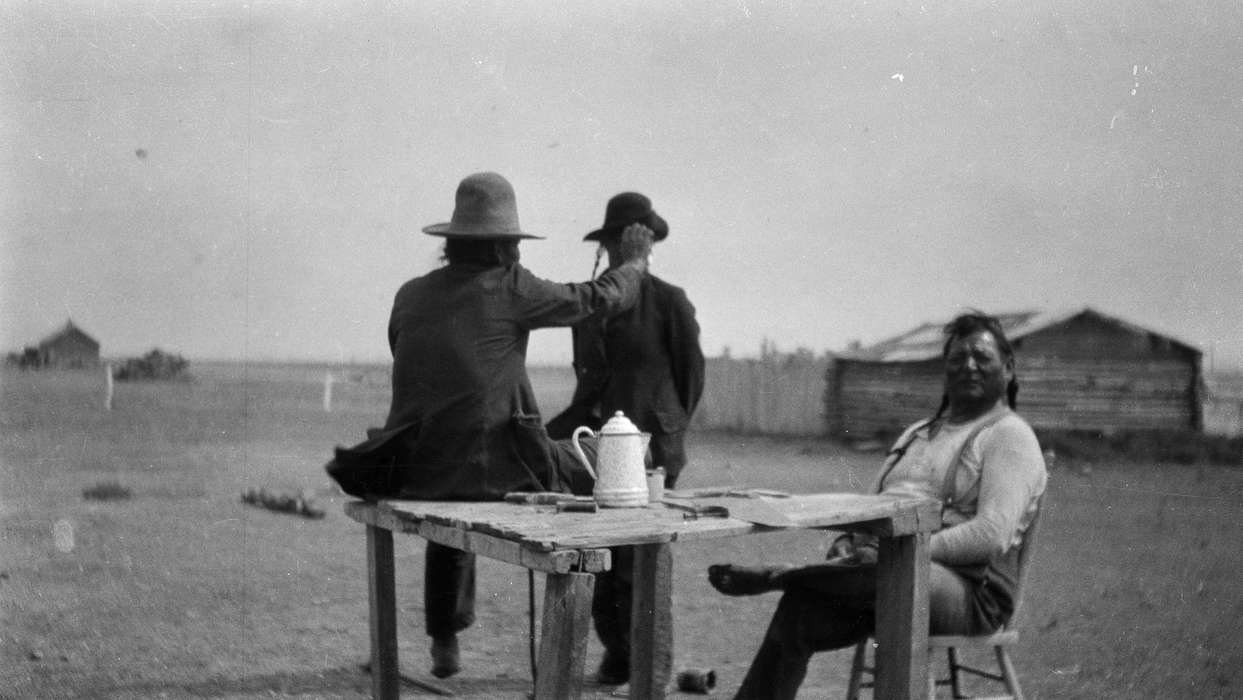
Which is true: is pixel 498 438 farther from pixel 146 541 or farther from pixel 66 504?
pixel 66 504

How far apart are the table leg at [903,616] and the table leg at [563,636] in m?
1.12

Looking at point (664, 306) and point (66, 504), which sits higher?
point (664, 306)

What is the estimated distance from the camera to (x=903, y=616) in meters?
3.71

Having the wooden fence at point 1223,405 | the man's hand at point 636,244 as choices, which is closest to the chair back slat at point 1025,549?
the man's hand at point 636,244

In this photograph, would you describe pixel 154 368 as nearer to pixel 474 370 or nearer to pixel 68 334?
pixel 68 334

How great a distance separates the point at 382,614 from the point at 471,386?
85 cm

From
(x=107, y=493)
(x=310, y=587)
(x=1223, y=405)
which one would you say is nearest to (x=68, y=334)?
(x=107, y=493)

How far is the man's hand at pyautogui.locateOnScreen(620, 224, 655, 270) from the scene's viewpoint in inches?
189

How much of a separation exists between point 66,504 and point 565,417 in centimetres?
678

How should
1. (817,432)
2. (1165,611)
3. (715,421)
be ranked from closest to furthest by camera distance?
1. (1165,611)
2. (817,432)
3. (715,421)

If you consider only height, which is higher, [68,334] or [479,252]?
[479,252]

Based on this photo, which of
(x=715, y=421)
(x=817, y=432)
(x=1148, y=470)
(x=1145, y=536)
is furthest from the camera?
(x=715, y=421)

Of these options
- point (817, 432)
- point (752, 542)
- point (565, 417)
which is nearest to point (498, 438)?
point (565, 417)

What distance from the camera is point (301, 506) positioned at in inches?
425
